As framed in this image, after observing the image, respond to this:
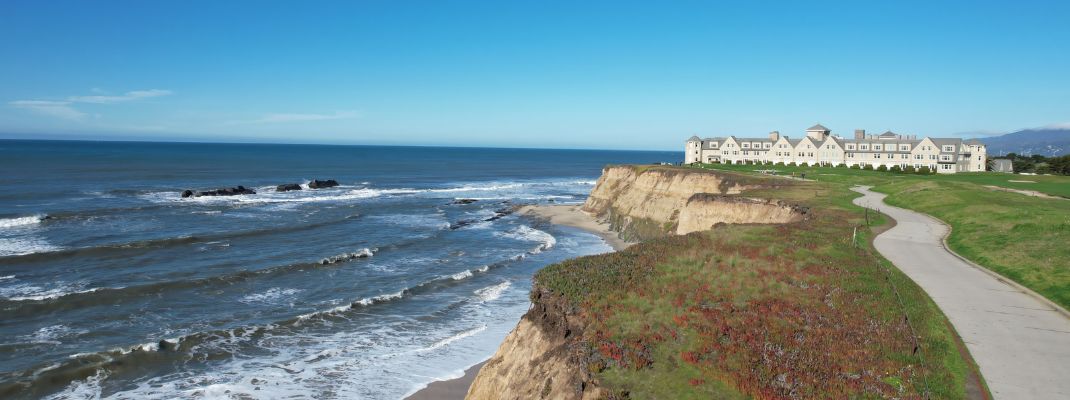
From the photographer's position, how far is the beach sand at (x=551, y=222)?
61.5 feet

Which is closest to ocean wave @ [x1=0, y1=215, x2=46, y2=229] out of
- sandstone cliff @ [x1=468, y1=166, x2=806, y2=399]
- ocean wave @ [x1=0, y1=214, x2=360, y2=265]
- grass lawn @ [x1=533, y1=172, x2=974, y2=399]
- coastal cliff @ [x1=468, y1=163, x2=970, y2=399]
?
ocean wave @ [x1=0, y1=214, x2=360, y2=265]

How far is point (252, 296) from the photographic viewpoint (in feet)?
94.3

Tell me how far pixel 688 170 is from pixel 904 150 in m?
52.8

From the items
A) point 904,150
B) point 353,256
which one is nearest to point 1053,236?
point 353,256

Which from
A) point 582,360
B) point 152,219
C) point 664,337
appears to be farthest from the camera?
point 152,219

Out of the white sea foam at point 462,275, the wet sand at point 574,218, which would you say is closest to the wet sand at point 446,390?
the white sea foam at point 462,275

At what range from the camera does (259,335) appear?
23.6 meters

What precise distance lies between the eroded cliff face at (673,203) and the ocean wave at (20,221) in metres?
48.1

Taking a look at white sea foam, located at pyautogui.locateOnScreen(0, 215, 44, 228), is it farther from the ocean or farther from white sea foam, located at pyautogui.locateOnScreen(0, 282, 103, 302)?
white sea foam, located at pyautogui.locateOnScreen(0, 282, 103, 302)

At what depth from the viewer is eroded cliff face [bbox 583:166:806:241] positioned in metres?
36.6

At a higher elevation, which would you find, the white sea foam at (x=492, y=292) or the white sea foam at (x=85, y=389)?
the white sea foam at (x=492, y=292)

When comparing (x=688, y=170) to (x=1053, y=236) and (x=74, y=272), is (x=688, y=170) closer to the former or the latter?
(x=1053, y=236)

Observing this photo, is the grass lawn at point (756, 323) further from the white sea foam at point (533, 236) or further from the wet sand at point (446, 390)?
the white sea foam at point (533, 236)

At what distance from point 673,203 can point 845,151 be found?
54286mm
